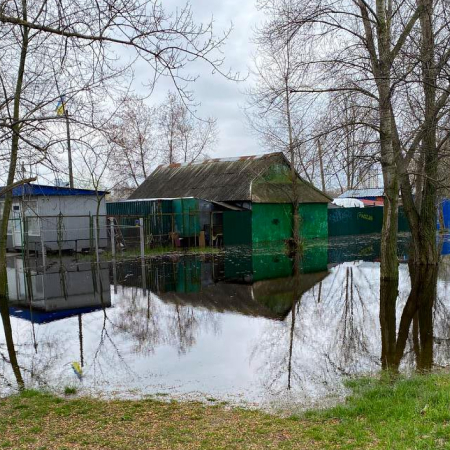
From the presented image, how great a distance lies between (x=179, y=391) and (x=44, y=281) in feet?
36.4

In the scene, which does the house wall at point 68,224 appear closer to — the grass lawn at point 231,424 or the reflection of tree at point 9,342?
the reflection of tree at point 9,342

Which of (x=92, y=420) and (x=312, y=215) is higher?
(x=312, y=215)

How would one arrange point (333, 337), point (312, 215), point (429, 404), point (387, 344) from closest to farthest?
point (429, 404)
point (387, 344)
point (333, 337)
point (312, 215)

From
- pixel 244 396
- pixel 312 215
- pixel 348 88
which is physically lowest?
pixel 244 396

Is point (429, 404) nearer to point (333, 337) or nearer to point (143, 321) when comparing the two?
point (333, 337)

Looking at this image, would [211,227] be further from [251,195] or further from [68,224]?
[68,224]

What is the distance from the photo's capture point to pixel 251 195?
27266 millimetres

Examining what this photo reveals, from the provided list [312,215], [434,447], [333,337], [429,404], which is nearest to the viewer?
[434,447]

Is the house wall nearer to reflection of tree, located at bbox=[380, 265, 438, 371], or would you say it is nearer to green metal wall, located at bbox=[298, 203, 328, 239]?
green metal wall, located at bbox=[298, 203, 328, 239]

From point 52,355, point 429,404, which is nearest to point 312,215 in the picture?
point 52,355

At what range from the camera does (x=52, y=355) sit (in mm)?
8320

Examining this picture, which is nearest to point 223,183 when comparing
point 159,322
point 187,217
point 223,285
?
point 187,217

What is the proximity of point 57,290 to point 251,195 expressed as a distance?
47.9 ft

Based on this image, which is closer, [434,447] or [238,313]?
[434,447]
